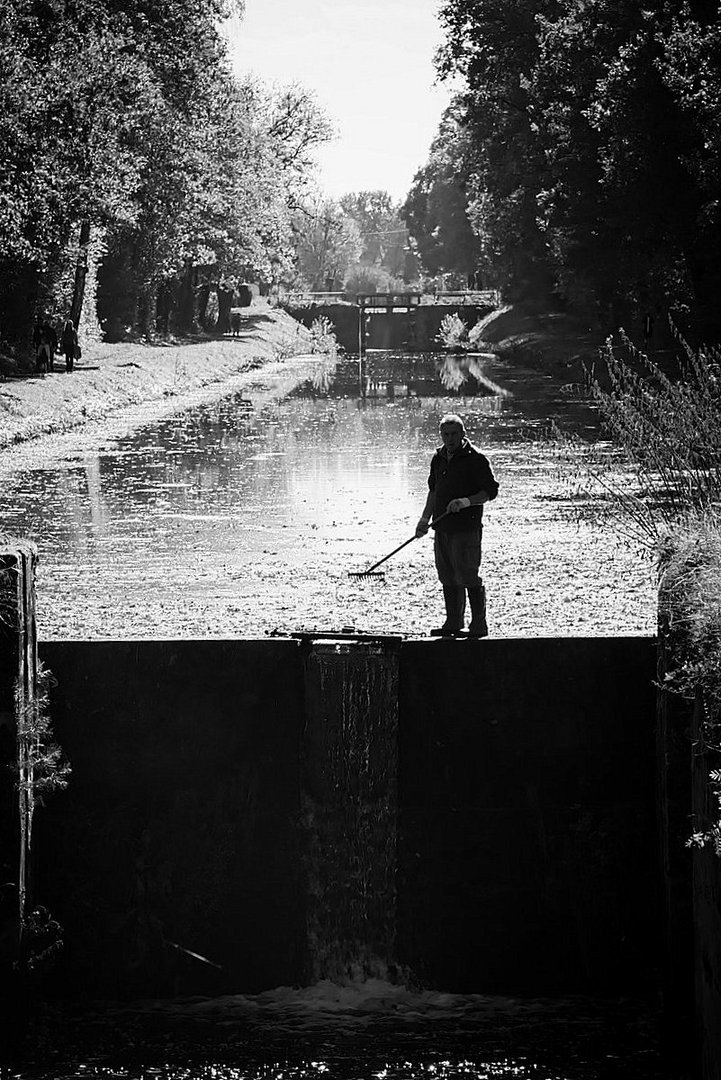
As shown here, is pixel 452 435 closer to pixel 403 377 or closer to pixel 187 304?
pixel 403 377

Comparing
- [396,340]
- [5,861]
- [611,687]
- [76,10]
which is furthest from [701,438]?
[396,340]

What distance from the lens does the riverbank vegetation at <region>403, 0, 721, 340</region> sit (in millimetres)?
41312

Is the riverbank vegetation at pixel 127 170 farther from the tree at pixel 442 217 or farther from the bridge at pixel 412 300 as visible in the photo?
the tree at pixel 442 217

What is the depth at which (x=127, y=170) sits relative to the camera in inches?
1817

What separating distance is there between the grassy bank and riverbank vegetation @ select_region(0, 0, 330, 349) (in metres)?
2.46

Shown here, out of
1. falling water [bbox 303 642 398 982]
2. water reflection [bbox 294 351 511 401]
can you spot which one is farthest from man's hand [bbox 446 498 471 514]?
water reflection [bbox 294 351 511 401]

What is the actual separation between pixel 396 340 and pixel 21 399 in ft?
239

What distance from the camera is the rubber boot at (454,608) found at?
1176 centimetres

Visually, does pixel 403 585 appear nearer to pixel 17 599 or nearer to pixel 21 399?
pixel 17 599

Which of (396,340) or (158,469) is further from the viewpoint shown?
(396,340)

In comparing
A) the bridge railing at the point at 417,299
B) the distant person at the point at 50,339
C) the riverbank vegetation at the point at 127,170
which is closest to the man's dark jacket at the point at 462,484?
the riverbank vegetation at the point at 127,170

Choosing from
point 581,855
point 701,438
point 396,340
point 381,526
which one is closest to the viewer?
point 581,855

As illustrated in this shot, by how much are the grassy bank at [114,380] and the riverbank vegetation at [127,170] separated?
2456 millimetres

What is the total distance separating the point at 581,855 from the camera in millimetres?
10438
